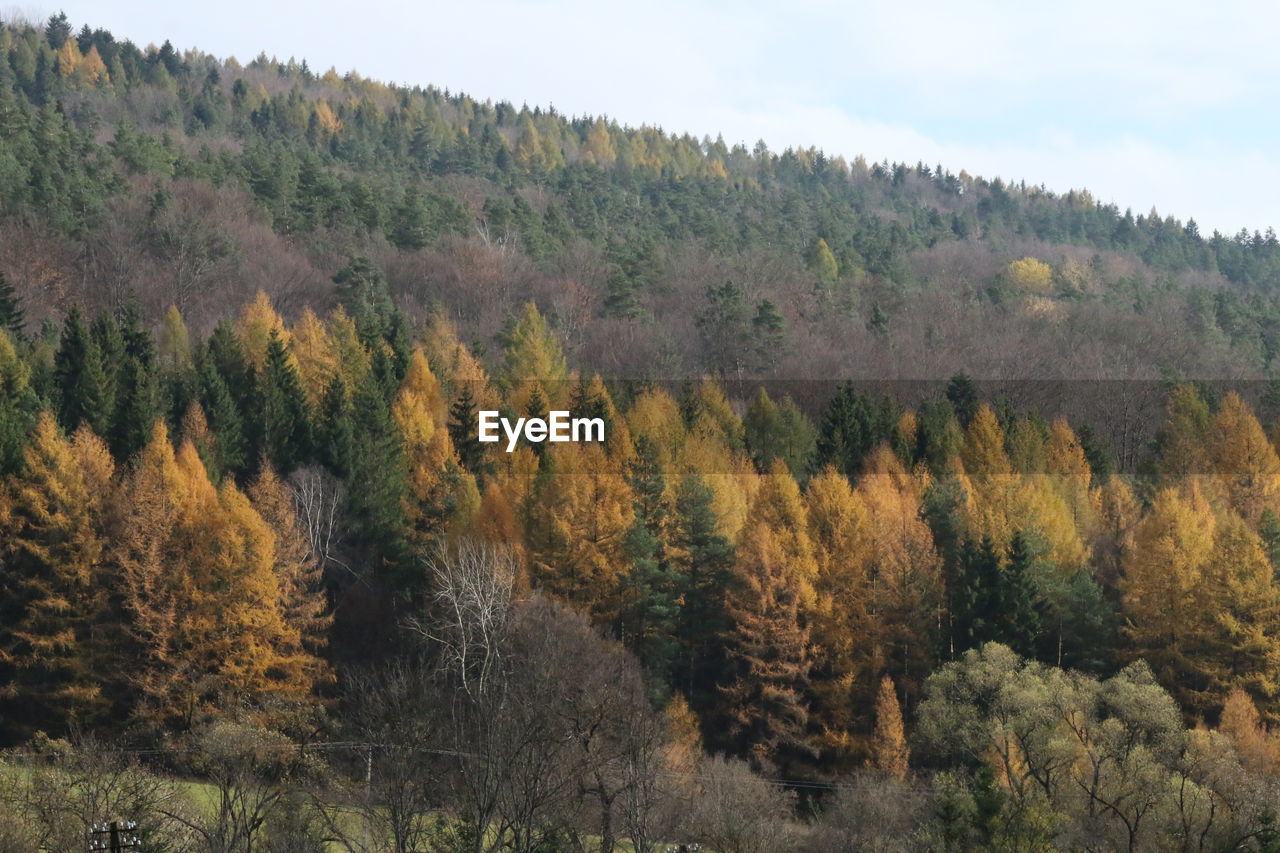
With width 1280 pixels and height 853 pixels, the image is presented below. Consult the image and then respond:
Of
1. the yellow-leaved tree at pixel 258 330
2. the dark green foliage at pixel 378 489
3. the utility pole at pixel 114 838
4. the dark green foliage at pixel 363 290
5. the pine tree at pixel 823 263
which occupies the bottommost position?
the utility pole at pixel 114 838

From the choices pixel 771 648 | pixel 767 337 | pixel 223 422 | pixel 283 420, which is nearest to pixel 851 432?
pixel 771 648

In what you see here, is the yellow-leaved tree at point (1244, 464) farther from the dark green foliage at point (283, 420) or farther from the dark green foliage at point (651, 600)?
the dark green foliage at point (283, 420)

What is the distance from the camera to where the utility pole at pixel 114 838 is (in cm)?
2834

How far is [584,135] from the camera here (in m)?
182

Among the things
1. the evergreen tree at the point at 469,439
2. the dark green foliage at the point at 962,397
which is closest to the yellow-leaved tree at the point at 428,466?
the evergreen tree at the point at 469,439

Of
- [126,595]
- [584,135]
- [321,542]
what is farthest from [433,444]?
[584,135]

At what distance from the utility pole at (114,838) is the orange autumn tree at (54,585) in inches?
683

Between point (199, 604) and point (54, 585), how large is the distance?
15.6ft

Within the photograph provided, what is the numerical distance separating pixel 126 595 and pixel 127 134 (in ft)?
178

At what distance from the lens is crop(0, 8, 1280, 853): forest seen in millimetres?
38812

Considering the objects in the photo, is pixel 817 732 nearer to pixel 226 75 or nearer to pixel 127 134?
pixel 127 134

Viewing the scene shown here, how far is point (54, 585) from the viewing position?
169 ft

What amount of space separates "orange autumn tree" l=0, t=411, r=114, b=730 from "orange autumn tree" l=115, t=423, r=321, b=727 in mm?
1149

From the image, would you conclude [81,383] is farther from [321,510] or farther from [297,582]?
[297,582]
